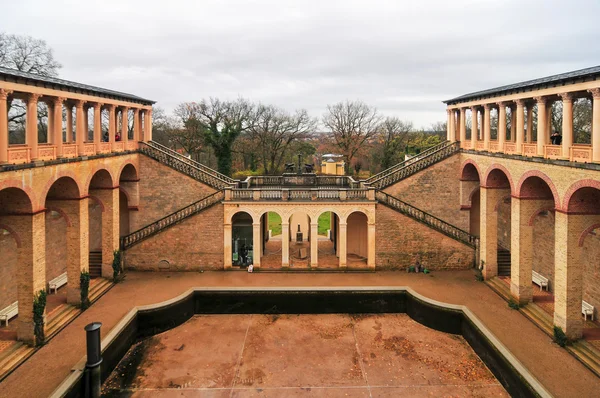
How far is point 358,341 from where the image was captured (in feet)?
60.4

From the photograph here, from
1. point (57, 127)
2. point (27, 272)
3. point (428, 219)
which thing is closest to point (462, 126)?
point (428, 219)

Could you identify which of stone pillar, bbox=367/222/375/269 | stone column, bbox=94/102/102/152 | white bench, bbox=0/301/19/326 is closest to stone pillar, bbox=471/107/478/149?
stone pillar, bbox=367/222/375/269

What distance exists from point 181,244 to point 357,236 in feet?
39.8

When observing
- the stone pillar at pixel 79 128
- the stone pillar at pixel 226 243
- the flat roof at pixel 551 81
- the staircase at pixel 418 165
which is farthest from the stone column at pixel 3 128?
the flat roof at pixel 551 81

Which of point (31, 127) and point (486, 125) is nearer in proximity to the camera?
point (31, 127)

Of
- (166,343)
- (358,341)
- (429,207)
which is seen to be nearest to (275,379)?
(358,341)

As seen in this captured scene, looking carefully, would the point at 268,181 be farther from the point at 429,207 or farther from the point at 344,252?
the point at 429,207

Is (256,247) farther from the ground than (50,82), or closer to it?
closer to it

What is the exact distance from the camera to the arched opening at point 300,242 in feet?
90.0

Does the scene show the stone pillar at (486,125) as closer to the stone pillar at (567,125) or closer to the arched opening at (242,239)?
the stone pillar at (567,125)

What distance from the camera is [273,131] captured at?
52.6 metres

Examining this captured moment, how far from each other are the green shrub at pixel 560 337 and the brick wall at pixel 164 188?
834 inches

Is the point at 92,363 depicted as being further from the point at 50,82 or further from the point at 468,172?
the point at 468,172

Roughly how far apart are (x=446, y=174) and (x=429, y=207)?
254 cm
